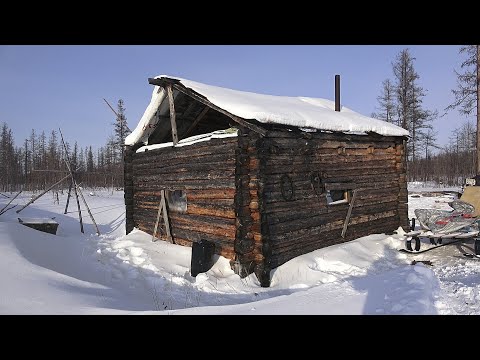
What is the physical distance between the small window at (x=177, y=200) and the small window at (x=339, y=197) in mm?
4689

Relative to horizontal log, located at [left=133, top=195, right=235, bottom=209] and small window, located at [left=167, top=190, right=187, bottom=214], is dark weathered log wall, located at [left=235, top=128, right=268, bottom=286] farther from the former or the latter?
small window, located at [left=167, top=190, right=187, bottom=214]

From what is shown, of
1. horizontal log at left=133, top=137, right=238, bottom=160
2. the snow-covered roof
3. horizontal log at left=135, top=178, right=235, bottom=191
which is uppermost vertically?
the snow-covered roof

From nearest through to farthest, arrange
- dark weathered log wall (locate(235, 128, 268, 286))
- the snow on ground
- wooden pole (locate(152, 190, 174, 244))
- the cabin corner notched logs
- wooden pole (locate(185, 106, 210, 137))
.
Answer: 1. the snow on ground
2. dark weathered log wall (locate(235, 128, 268, 286))
3. the cabin corner notched logs
4. wooden pole (locate(185, 106, 210, 137))
5. wooden pole (locate(152, 190, 174, 244))

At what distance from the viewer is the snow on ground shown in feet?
13.4

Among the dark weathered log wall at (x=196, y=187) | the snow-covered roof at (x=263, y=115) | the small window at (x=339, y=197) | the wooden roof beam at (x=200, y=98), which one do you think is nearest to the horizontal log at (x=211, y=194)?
the dark weathered log wall at (x=196, y=187)

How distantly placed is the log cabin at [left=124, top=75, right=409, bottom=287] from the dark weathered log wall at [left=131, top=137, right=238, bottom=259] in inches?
1.3

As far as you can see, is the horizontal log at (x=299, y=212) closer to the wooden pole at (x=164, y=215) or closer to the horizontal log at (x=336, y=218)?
the horizontal log at (x=336, y=218)

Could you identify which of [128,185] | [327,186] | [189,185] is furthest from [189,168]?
[327,186]

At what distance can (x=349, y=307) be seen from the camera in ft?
12.5

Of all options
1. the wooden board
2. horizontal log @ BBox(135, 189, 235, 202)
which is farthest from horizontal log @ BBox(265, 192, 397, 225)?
the wooden board
